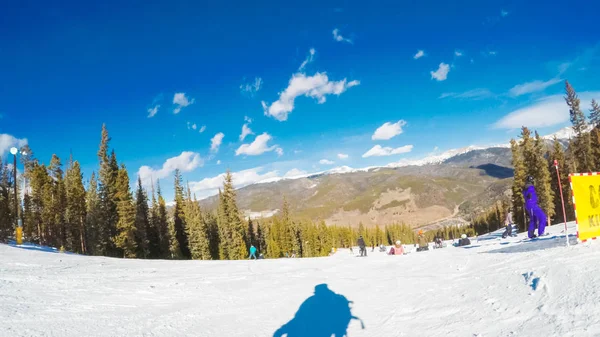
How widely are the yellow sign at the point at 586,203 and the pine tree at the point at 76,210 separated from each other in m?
54.9

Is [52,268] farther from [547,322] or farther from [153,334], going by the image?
[547,322]

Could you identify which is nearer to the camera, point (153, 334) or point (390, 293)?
point (153, 334)

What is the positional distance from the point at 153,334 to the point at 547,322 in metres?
7.55

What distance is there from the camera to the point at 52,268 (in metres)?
15.5

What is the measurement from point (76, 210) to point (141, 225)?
1131 cm

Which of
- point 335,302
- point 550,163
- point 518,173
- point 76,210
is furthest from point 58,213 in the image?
point 550,163

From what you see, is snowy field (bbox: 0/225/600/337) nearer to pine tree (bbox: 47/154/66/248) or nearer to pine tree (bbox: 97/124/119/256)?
pine tree (bbox: 97/124/119/256)

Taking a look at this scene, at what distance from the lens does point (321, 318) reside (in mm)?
8938

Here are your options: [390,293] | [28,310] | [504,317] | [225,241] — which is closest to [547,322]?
[504,317]

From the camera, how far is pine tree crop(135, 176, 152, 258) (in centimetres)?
4584

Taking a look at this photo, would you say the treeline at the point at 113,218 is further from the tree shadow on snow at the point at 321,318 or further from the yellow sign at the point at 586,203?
the yellow sign at the point at 586,203

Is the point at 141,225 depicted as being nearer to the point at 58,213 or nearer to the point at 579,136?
the point at 58,213

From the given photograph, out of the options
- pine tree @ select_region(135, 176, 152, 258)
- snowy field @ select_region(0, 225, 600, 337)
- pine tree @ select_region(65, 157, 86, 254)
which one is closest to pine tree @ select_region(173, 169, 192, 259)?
pine tree @ select_region(135, 176, 152, 258)

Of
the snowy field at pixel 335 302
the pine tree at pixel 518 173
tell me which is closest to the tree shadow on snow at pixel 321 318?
the snowy field at pixel 335 302
